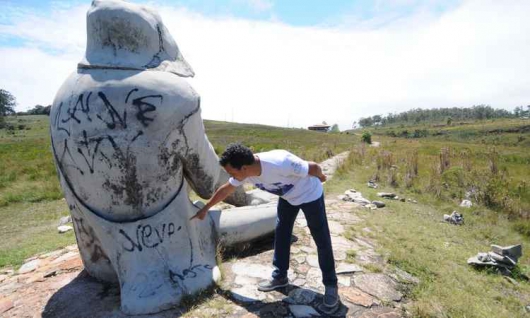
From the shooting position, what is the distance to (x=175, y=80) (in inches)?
105

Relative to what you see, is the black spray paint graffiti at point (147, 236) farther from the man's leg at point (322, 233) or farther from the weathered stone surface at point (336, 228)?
the weathered stone surface at point (336, 228)

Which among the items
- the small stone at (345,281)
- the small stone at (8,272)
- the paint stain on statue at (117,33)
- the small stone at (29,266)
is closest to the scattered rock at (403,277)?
the small stone at (345,281)

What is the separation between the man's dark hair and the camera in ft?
8.29

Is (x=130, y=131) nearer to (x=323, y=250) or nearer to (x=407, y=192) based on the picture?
(x=323, y=250)

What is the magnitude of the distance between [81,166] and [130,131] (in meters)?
0.46

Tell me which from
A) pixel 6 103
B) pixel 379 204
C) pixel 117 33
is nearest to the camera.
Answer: pixel 117 33

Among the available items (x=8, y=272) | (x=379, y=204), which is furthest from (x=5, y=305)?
(x=379, y=204)

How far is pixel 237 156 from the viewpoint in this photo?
2.54 metres

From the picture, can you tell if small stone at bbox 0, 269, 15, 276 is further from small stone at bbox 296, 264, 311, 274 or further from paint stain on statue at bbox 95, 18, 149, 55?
small stone at bbox 296, 264, 311, 274

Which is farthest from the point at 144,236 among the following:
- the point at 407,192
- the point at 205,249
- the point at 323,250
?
the point at 407,192

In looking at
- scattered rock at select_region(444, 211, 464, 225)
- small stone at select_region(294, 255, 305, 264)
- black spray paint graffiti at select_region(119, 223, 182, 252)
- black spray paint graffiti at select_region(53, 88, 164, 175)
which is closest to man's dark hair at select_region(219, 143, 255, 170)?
black spray paint graffiti at select_region(53, 88, 164, 175)

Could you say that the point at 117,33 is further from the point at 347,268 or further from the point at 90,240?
the point at 347,268

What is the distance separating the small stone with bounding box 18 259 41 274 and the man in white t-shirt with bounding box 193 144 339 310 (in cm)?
236

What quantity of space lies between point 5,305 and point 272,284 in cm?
226
